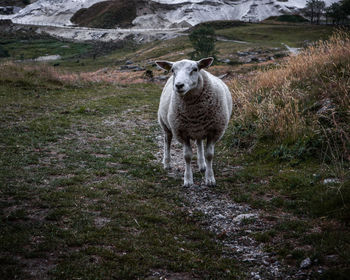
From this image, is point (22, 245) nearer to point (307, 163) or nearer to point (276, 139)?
point (307, 163)

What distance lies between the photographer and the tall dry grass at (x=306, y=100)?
7.59m

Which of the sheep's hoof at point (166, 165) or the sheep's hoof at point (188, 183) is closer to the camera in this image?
the sheep's hoof at point (188, 183)

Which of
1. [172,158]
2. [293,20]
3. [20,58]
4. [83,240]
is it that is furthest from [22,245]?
[293,20]

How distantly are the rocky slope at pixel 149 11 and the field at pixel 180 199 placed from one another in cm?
13753

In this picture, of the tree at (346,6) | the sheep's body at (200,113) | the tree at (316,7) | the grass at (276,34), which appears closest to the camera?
the sheep's body at (200,113)

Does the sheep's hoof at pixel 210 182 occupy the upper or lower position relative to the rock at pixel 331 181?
lower

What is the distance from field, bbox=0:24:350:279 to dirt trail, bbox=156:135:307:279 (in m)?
0.02

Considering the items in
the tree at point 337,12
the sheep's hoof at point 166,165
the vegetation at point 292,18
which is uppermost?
the vegetation at point 292,18

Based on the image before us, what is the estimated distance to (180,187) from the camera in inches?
263

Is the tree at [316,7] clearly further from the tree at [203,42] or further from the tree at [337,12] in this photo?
the tree at [203,42]

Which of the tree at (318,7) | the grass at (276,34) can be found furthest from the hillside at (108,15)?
the tree at (318,7)

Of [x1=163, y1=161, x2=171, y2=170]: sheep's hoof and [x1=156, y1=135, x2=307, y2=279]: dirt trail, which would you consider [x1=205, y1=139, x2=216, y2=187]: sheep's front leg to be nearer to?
[x1=156, y1=135, x2=307, y2=279]: dirt trail

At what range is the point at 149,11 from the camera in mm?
166750

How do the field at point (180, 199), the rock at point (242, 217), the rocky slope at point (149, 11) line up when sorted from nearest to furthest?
the field at point (180, 199) → the rock at point (242, 217) → the rocky slope at point (149, 11)
